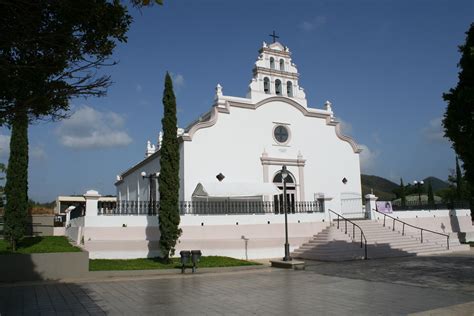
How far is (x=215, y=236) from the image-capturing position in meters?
20.6

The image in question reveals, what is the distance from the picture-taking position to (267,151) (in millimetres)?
26938

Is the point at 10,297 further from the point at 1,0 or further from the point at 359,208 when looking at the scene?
the point at 359,208

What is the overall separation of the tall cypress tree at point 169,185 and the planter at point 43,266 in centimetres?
397

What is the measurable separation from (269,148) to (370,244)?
29.1 feet

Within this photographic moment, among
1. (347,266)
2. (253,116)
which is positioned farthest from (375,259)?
(253,116)

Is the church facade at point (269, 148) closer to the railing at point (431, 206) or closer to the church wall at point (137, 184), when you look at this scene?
the church wall at point (137, 184)

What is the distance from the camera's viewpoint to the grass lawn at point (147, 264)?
→ 1570 cm

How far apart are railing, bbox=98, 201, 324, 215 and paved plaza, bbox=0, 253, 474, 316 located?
5.22 metres

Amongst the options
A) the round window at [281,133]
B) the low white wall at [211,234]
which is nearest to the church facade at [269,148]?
the round window at [281,133]

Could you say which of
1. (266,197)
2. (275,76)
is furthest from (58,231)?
(275,76)

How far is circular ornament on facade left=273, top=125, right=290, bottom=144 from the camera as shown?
2770cm

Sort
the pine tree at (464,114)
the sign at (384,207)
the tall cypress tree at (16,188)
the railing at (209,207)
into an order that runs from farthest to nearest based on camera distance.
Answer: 1. the sign at (384,207)
2. the railing at (209,207)
3. the tall cypress tree at (16,188)
4. the pine tree at (464,114)

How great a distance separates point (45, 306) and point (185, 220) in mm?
10709

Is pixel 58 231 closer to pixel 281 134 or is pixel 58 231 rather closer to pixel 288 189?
pixel 288 189
